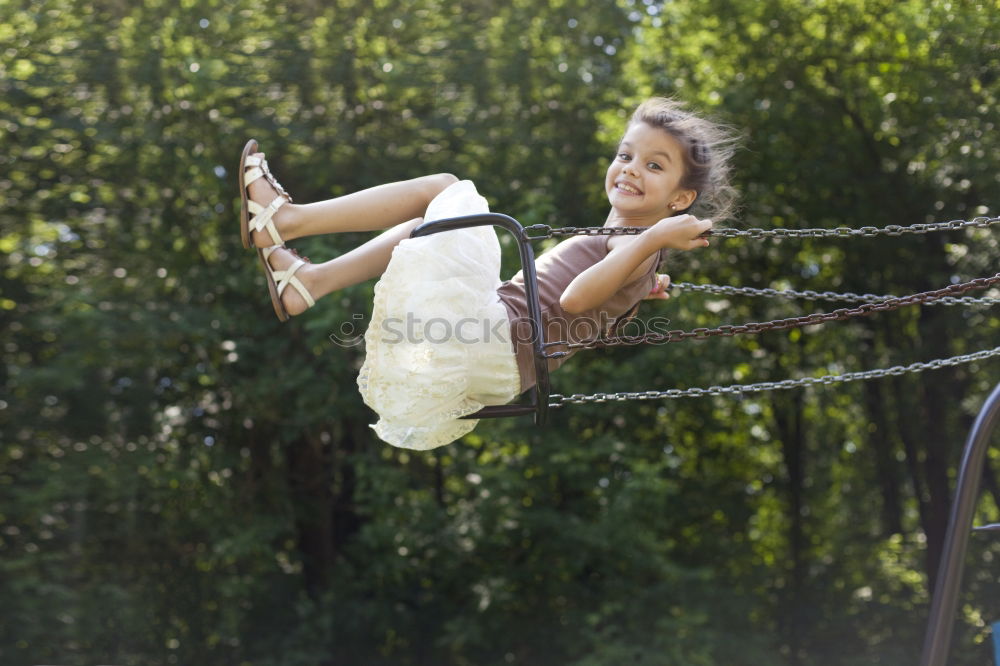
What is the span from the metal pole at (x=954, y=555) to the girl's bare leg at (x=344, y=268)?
4.26 feet

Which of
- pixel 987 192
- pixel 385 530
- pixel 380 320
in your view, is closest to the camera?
pixel 380 320

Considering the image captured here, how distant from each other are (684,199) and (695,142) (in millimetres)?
134

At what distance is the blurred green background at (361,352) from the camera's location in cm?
698

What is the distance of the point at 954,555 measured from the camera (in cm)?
225

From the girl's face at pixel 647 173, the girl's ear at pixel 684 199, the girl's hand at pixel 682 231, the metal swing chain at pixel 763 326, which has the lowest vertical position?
the metal swing chain at pixel 763 326

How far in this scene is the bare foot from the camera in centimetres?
241

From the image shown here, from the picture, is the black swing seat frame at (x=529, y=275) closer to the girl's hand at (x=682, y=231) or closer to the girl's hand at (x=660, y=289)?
the girl's hand at (x=682, y=231)

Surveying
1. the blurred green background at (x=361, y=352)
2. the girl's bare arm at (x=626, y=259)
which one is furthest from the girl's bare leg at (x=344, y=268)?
the blurred green background at (x=361, y=352)

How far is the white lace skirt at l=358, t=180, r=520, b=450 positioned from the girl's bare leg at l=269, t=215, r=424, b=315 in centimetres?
12

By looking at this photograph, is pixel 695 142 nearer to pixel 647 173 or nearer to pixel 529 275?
pixel 647 173

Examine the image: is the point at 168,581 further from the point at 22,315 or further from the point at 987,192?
the point at 987,192

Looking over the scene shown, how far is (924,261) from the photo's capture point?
7.53 meters

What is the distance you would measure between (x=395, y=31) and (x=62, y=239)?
2896mm

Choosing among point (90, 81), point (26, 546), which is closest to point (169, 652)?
point (26, 546)
